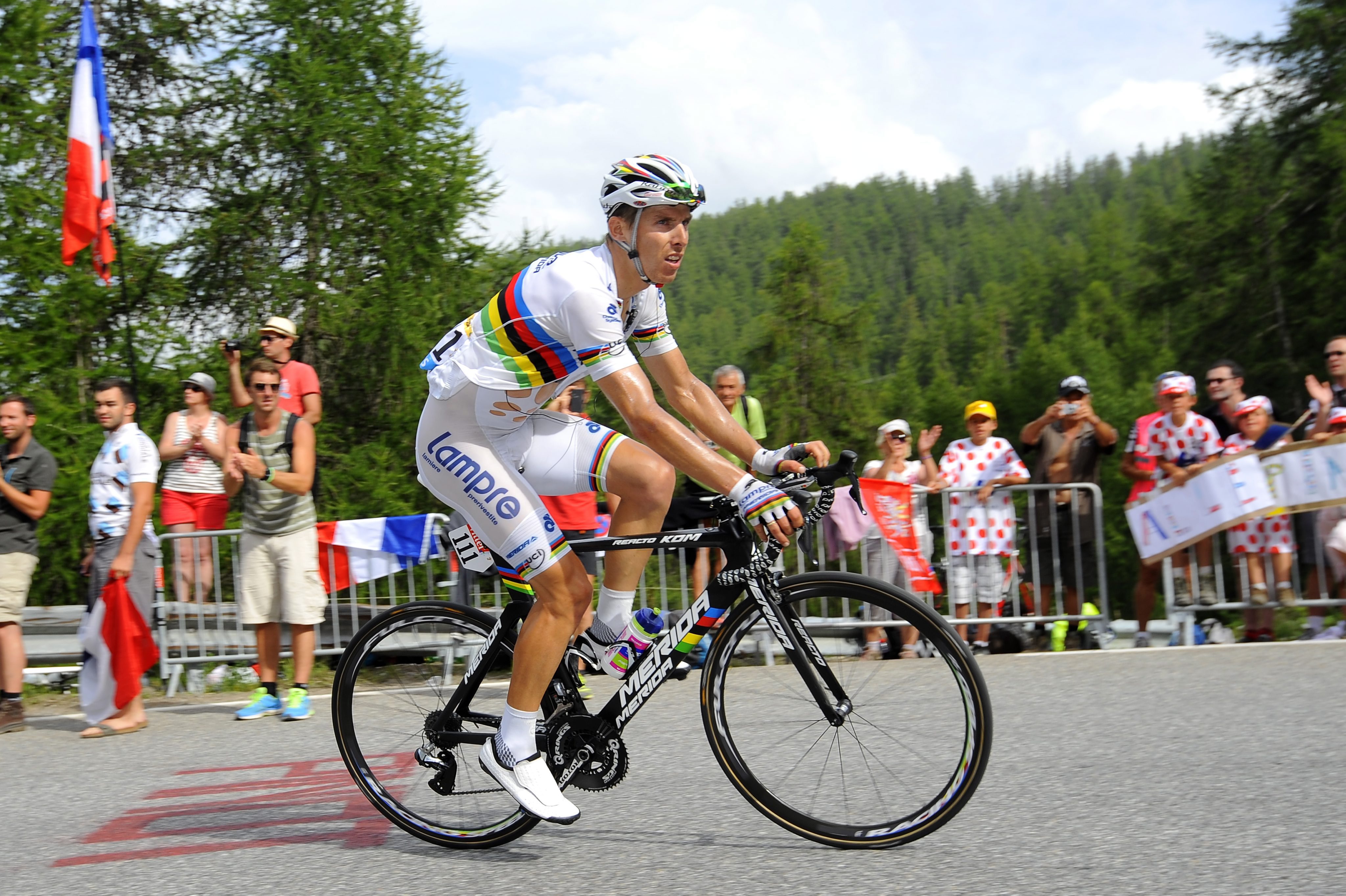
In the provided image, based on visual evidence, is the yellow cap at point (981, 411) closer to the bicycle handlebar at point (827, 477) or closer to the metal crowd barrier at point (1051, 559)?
the metal crowd barrier at point (1051, 559)

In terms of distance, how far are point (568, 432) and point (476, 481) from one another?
355 millimetres

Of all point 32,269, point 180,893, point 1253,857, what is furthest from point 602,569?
point 32,269

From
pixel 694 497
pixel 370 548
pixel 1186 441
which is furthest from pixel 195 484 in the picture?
pixel 1186 441

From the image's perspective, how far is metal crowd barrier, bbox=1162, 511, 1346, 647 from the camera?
341 inches

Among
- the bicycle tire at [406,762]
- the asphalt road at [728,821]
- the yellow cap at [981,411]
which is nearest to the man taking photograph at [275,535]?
the asphalt road at [728,821]

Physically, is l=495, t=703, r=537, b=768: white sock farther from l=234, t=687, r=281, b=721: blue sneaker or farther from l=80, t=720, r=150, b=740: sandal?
l=80, t=720, r=150, b=740: sandal

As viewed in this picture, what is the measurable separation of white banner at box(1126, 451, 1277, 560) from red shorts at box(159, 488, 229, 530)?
6.52 meters

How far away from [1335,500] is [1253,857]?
5685mm

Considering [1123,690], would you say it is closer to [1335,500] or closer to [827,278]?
[1335,500]

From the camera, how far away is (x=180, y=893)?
3.75 m

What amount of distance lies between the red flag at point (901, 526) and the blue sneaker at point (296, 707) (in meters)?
3.87

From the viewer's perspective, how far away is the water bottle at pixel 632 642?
13.2 feet

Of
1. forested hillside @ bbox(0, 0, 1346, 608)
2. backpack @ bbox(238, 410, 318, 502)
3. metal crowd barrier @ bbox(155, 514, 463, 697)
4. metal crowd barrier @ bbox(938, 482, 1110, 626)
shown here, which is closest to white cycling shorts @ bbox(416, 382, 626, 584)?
backpack @ bbox(238, 410, 318, 502)

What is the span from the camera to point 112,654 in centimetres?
682
